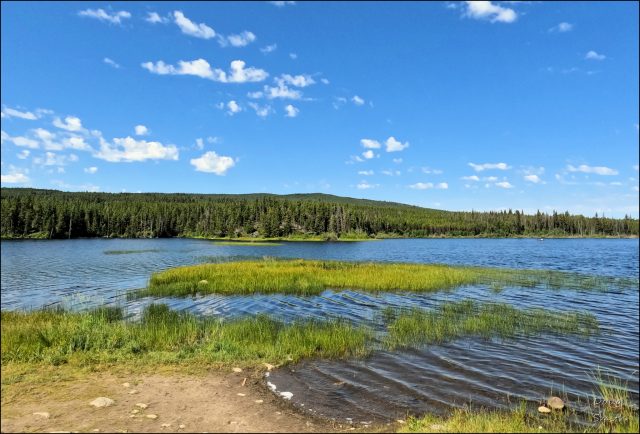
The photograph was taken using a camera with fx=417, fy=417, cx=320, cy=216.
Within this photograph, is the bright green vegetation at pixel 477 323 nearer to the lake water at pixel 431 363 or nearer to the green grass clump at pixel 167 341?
the lake water at pixel 431 363

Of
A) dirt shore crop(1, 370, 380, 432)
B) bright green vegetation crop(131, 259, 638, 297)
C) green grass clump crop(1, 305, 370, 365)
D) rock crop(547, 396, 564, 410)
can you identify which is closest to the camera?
dirt shore crop(1, 370, 380, 432)

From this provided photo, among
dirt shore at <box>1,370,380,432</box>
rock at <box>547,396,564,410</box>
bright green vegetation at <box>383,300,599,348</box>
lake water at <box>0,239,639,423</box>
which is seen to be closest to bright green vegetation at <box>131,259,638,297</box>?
lake water at <box>0,239,639,423</box>

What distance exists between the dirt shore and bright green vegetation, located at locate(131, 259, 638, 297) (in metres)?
19.5

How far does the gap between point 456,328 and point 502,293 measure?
14460mm

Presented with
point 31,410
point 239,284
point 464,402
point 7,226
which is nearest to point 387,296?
point 239,284

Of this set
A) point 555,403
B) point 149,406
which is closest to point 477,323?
point 555,403

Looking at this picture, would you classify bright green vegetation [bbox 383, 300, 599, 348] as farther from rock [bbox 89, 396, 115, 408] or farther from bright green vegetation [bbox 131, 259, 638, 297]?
rock [bbox 89, 396, 115, 408]

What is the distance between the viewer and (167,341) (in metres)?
16.8

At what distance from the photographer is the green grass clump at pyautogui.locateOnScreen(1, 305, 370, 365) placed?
47.4ft

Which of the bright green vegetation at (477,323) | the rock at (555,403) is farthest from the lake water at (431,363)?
the bright green vegetation at (477,323)

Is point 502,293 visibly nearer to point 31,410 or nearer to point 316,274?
point 316,274

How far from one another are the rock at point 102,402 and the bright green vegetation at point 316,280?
21.1 meters

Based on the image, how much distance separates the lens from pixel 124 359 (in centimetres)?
1442

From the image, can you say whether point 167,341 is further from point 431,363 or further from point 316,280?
point 316,280
